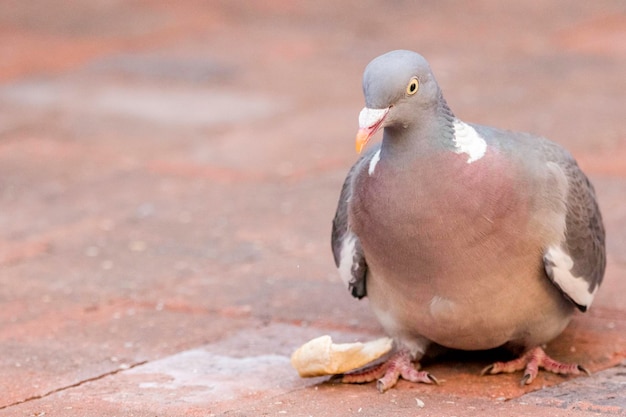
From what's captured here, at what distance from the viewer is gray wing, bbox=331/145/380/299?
4348 mm

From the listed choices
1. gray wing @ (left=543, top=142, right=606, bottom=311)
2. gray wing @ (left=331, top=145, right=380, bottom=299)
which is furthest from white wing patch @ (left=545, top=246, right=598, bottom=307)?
gray wing @ (left=331, top=145, right=380, bottom=299)

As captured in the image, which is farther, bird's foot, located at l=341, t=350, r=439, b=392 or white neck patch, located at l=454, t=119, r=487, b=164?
bird's foot, located at l=341, t=350, r=439, b=392

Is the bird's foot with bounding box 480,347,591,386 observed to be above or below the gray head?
below

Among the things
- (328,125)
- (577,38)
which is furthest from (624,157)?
(577,38)

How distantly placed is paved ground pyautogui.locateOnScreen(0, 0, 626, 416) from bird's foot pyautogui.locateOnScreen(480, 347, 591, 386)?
0.05 meters

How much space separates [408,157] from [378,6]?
403 inches

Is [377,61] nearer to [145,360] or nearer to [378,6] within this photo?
[145,360]

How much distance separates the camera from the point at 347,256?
173 inches

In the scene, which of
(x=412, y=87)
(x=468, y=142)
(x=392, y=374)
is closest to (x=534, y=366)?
(x=392, y=374)

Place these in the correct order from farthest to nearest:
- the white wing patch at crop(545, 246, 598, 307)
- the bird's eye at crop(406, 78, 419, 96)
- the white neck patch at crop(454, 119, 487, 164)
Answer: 1. the white wing patch at crop(545, 246, 598, 307)
2. the white neck patch at crop(454, 119, 487, 164)
3. the bird's eye at crop(406, 78, 419, 96)

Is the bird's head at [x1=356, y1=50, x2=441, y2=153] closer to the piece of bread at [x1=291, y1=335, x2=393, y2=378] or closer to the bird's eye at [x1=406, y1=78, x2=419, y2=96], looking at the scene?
the bird's eye at [x1=406, y1=78, x2=419, y2=96]

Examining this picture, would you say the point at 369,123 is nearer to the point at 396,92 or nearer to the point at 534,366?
the point at 396,92

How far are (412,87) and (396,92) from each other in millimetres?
89

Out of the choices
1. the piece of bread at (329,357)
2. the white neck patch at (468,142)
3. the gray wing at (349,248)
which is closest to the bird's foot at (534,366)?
the piece of bread at (329,357)
